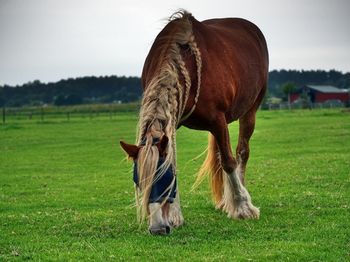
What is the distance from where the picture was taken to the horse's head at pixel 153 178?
236 inches

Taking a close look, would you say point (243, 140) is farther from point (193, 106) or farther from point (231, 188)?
point (193, 106)

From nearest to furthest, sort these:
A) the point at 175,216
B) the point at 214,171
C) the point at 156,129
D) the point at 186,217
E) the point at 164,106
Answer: the point at 156,129
the point at 164,106
the point at 175,216
the point at 186,217
the point at 214,171

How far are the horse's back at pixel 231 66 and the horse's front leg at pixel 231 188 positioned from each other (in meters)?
0.35

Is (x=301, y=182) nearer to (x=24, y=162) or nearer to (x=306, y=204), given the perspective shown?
(x=306, y=204)

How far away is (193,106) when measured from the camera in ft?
23.4

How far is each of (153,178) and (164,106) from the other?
0.88 m

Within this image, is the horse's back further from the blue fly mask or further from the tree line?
the tree line

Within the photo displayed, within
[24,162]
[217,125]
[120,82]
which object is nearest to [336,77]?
[120,82]

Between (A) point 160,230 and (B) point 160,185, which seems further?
(A) point 160,230

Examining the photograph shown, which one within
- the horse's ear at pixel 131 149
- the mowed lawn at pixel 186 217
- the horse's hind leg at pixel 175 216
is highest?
the horse's ear at pixel 131 149

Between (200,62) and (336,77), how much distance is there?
142 meters

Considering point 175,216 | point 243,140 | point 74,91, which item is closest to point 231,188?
point 175,216

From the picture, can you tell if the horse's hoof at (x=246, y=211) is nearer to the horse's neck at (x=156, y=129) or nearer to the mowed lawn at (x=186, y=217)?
the mowed lawn at (x=186, y=217)

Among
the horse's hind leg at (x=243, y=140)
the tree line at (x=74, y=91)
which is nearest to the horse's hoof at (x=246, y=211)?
the horse's hind leg at (x=243, y=140)
